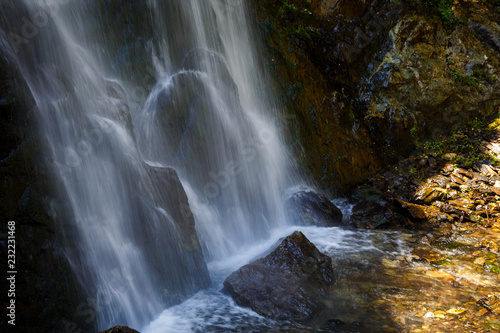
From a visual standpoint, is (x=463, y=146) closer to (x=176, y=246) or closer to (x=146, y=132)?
(x=146, y=132)

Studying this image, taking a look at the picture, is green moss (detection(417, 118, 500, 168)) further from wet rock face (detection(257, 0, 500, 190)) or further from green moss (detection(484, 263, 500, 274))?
green moss (detection(484, 263, 500, 274))

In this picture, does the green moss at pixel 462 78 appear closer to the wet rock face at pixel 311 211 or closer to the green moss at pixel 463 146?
the green moss at pixel 463 146

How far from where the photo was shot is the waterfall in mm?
4301

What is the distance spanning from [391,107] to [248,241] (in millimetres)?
7536

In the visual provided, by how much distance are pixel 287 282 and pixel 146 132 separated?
13.8 ft

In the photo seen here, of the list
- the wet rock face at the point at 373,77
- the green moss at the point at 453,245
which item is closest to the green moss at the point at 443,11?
the wet rock face at the point at 373,77

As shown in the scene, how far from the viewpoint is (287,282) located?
505cm

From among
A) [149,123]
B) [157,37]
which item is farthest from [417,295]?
[157,37]

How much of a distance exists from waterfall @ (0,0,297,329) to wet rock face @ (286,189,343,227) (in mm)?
385

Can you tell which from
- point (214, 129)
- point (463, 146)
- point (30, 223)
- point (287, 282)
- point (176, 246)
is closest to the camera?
point (30, 223)

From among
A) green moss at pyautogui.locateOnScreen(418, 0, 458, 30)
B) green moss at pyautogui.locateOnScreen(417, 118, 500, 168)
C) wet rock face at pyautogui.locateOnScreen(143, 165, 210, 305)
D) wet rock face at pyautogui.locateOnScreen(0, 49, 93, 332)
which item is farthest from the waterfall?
green moss at pyautogui.locateOnScreen(418, 0, 458, 30)

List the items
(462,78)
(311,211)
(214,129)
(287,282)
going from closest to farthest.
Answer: (287,282)
(214,129)
(311,211)
(462,78)

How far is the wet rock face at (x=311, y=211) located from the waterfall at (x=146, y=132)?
385 millimetres

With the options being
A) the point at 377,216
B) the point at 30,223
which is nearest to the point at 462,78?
the point at 377,216
